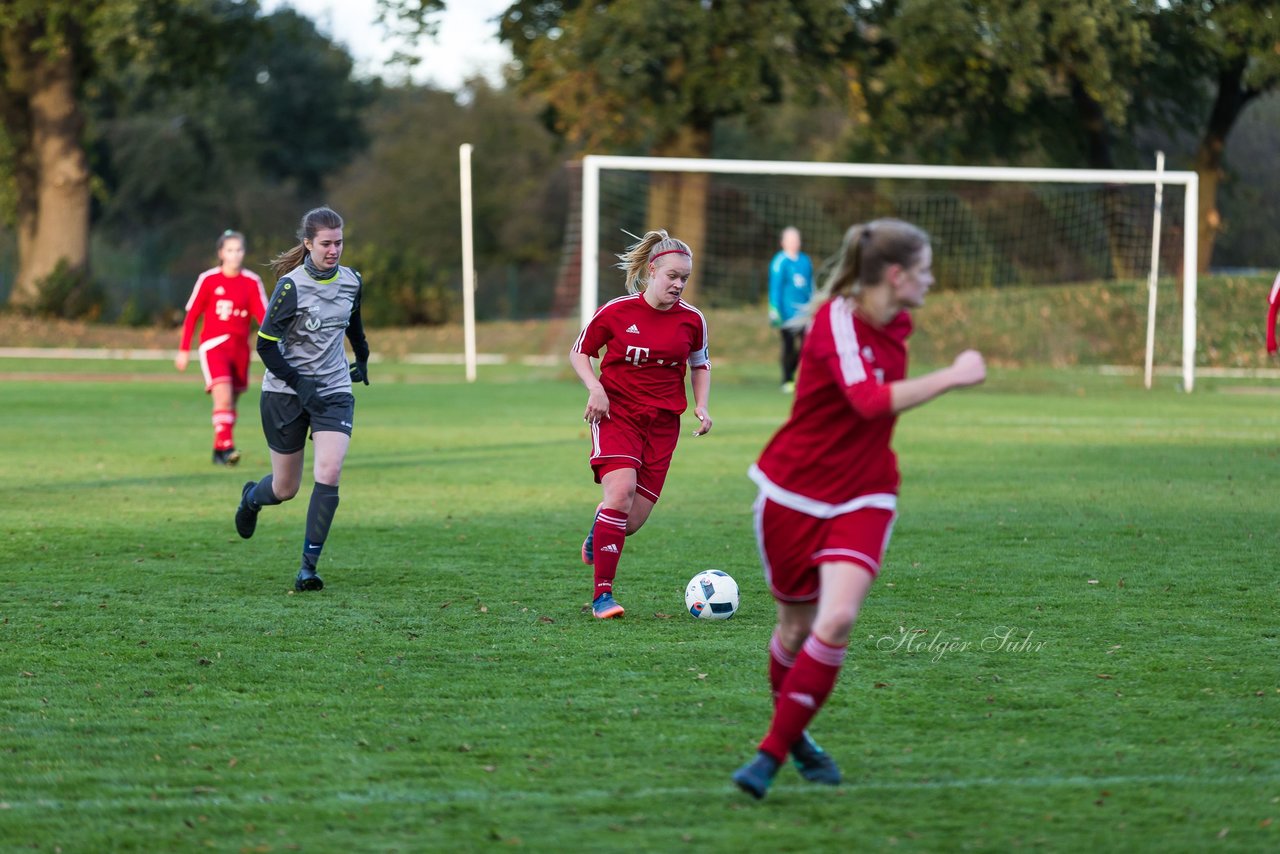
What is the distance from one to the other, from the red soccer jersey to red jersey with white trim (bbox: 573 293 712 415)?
9.47 ft

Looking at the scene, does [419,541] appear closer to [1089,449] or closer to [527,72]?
[1089,449]

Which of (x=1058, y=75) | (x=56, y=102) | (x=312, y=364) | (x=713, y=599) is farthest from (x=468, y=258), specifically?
(x=713, y=599)

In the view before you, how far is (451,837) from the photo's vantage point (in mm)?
4070

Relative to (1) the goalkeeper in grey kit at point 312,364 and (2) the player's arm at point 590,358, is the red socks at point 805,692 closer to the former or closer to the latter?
(2) the player's arm at point 590,358

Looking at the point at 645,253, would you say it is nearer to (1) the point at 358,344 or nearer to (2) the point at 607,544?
(2) the point at 607,544

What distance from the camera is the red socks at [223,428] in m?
13.4

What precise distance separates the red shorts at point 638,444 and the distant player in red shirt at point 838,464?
2773mm

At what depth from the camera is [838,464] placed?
4.38m

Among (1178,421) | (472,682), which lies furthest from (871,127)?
(472,682)

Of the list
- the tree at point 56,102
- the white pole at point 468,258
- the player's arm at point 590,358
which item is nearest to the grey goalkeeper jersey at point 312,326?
the player's arm at point 590,358

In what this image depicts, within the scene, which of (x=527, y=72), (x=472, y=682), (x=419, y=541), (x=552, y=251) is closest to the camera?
(x=472, y=682)

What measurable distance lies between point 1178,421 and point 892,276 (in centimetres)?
1538

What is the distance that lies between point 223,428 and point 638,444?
712 cm

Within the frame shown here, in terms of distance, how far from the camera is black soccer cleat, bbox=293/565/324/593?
306 inches
